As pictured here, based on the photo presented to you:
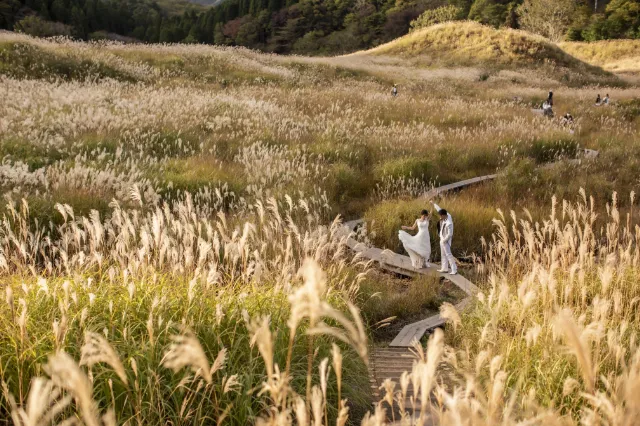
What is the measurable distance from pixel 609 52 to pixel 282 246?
62.6m

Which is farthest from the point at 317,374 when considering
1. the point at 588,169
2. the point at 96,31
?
the point at 96,31

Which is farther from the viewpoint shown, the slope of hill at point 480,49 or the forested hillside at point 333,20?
the forested hillside at point 333,20

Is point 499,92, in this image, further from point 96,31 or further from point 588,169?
point 96,31

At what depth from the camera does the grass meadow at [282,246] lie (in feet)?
7.83

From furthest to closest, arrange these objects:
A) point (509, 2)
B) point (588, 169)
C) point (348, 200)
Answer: point (509, 2) → point (588, 169) → point (348, 200)

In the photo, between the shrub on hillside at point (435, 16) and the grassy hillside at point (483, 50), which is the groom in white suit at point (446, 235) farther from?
the shrub on hillside at point (435, 16)

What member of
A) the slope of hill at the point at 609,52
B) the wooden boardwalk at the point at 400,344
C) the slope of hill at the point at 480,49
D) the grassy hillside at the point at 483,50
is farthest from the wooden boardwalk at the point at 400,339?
the slope of hill at the point at 609,52

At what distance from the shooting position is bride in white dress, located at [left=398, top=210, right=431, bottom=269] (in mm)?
7090

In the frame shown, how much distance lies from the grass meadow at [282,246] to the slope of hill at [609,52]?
30.4 m

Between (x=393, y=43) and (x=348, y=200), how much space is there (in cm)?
4617

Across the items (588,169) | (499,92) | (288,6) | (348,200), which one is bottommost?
(348,200)

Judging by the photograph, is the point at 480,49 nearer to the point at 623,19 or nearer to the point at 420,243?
the point at 623,19

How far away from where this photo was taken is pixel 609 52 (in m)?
56.5

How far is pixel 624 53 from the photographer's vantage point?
56312 mm
